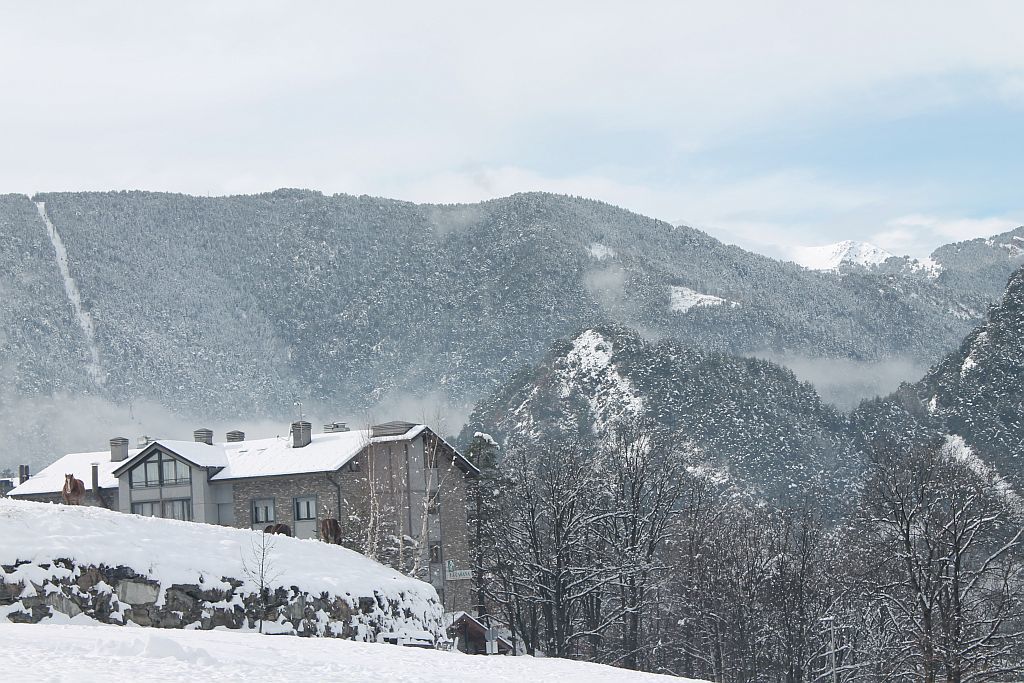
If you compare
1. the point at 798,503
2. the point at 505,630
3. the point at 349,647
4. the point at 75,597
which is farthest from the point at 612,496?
the point at 798,503

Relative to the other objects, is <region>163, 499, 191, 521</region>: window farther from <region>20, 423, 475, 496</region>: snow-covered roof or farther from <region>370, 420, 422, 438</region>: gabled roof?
<region>370, 420, 422, 438</region>: gabled roof

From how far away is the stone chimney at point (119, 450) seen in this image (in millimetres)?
78125

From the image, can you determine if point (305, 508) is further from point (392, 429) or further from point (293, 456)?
point (392, 429)

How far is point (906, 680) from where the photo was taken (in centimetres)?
5566

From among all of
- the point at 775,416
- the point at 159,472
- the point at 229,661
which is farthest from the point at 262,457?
the point at 775,416

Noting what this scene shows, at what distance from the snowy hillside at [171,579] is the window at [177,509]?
3132 cm

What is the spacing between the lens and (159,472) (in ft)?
236

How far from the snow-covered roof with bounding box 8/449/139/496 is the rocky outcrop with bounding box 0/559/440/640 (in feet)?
129

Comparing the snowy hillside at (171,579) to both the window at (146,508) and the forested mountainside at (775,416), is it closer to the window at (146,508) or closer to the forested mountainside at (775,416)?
the window at (146,508)

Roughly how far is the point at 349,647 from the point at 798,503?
125m

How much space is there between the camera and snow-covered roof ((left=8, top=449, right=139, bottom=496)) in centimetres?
7450

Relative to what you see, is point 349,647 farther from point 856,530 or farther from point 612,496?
point 856,530

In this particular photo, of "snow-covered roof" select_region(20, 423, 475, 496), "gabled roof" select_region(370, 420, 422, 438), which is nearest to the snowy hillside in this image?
"snow-covered roof" select_region(20, 423, 475, 496)

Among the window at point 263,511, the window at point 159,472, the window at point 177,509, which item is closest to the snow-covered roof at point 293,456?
the window at point 263,511
